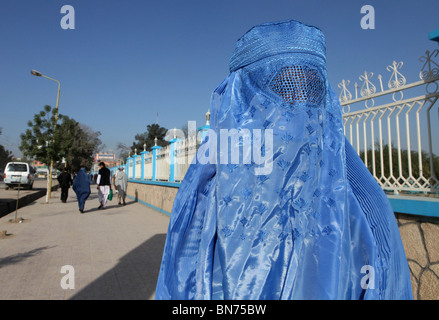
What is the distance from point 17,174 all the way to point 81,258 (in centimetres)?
1506

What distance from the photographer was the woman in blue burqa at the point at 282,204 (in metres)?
1.07

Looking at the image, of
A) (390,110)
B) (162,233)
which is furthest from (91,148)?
(390,110)

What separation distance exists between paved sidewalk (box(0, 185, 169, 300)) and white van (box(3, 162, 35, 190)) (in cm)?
1101

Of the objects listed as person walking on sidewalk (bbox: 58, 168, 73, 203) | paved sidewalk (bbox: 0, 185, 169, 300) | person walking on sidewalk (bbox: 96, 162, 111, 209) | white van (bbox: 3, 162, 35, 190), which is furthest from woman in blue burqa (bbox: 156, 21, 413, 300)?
white van (bbox: 3, 162, 35, 190)

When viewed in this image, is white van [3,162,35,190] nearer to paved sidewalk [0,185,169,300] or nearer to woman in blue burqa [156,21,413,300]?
paved sidewalk [0,185,169,300]

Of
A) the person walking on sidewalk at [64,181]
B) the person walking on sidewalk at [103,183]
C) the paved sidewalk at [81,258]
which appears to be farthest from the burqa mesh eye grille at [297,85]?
the person walking on sidewalk at [64,181]

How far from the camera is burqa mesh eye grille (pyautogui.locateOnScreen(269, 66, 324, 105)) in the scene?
1.24 m

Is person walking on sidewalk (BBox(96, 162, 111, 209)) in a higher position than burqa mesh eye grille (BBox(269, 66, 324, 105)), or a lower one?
lower

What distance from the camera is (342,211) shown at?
106cm

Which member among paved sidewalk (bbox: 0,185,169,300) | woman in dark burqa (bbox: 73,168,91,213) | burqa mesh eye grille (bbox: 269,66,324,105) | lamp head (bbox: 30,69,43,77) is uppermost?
lamp head (bbox: 30,69,43,77)

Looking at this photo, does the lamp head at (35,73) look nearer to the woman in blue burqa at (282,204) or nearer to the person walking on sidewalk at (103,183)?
the person walking on sidewalk at (103,183)

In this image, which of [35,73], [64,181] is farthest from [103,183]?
[35,73]
